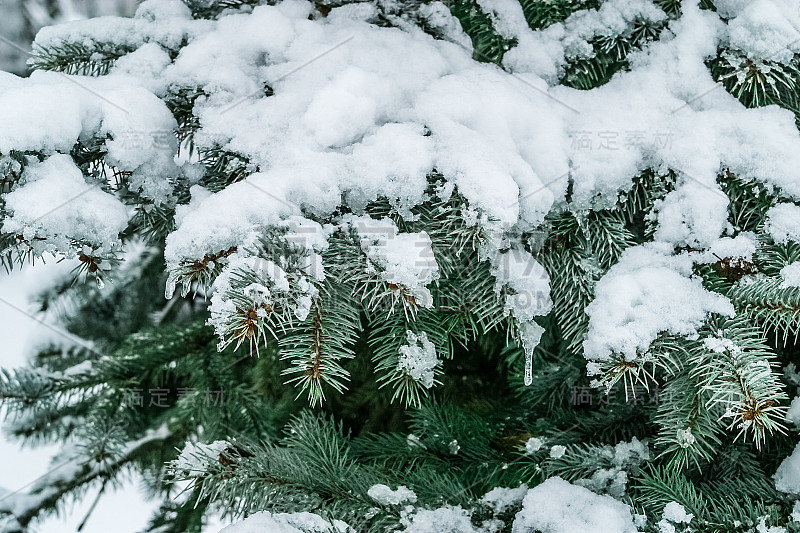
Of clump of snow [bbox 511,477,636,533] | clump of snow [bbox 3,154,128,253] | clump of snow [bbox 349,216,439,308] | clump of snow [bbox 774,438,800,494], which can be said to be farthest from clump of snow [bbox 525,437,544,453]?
clump of snow [bbox 3,154,128,253]

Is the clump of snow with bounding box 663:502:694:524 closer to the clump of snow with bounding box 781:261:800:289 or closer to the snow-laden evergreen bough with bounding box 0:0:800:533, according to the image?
the snow-laden evergreen bough with bounding box 0:0:800:533

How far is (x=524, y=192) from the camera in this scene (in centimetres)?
98

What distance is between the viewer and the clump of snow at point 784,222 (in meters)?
0.98

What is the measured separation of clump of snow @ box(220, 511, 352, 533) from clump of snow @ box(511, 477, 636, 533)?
0.31 metres

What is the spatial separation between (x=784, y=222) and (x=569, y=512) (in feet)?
1.99

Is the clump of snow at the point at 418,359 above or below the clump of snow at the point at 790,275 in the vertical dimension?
below

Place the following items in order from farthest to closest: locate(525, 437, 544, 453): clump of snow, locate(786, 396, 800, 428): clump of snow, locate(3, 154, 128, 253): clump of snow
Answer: locate(525, 437, 544, 453): clump of snow → locate(786, 396, 800, 428): clump of snow → locate(3, 154, 128, 253): clump of snow

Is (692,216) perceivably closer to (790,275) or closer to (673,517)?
(790,275)

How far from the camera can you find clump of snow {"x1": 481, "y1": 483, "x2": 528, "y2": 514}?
1.13 meters

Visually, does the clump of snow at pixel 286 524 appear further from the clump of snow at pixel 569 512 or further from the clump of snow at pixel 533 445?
the clump of snow at pixel 533 445

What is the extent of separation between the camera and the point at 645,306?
96cm

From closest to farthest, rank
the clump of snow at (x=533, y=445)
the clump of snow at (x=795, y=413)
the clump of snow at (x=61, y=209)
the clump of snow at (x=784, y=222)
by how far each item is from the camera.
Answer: the clump of snow at (x=61, y=209) < the clump of snow at (x=784, y=222) < the clump of snow at (x=795, y=413) < the clump of snow at (x=533, y=445)

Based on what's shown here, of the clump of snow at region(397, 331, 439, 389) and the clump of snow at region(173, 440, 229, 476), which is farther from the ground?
the clump of snow at region(397, 331, 439, 389)

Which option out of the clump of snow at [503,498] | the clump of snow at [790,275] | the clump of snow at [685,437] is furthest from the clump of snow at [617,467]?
the clump of snow at [790,275]
